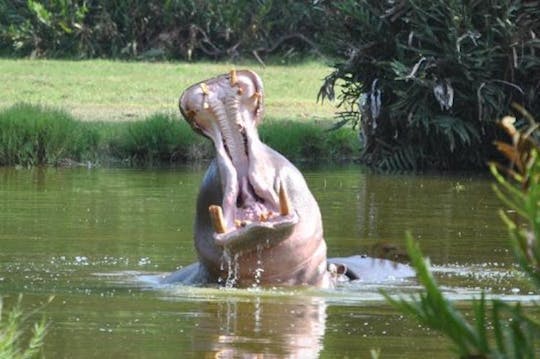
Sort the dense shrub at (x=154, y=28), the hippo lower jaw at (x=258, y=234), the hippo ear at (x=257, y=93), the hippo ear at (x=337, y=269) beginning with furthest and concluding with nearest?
the dense shrub at (x=154, y=28), the hippo ear at (x=337, y=269), the hippo ear at (x=257, y=93), the hippo lower jaw at (x=258, y=234)

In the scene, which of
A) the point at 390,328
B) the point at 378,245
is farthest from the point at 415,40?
the point at 390,328

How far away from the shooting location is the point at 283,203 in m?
7.91

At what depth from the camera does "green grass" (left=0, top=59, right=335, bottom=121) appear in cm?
2241

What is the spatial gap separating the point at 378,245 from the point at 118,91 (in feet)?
45.9

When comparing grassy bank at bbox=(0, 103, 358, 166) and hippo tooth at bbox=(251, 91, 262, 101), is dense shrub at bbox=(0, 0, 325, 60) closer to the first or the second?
grassy bank at bbox=(0, 103, 358, 166)

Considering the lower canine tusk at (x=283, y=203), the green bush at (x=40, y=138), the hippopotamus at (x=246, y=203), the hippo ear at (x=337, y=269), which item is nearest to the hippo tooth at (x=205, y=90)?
the hippopotamus at (x=246, y=203)

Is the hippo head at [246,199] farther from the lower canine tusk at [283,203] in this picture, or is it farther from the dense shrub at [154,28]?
the dense shrub at [154,28]

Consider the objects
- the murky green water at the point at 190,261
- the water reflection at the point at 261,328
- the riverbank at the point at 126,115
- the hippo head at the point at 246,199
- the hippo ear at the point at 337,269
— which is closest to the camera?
the water reflection at the point at 261,328

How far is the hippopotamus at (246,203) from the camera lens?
26.1ft

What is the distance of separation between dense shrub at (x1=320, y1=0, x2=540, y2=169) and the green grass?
3284 millimetres

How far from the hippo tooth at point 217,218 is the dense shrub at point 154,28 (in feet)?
69.2

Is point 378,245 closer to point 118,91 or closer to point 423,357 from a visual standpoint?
point 423,357

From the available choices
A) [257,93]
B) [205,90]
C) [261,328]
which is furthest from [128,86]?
[261,328]

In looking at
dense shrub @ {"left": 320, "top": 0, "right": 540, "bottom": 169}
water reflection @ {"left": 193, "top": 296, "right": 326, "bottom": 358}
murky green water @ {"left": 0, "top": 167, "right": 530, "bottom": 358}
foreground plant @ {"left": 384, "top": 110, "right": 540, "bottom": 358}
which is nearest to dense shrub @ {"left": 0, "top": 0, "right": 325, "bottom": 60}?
dense shrub @ {"left": 320, "top": 0, "right": 540, "bottom": 169}
